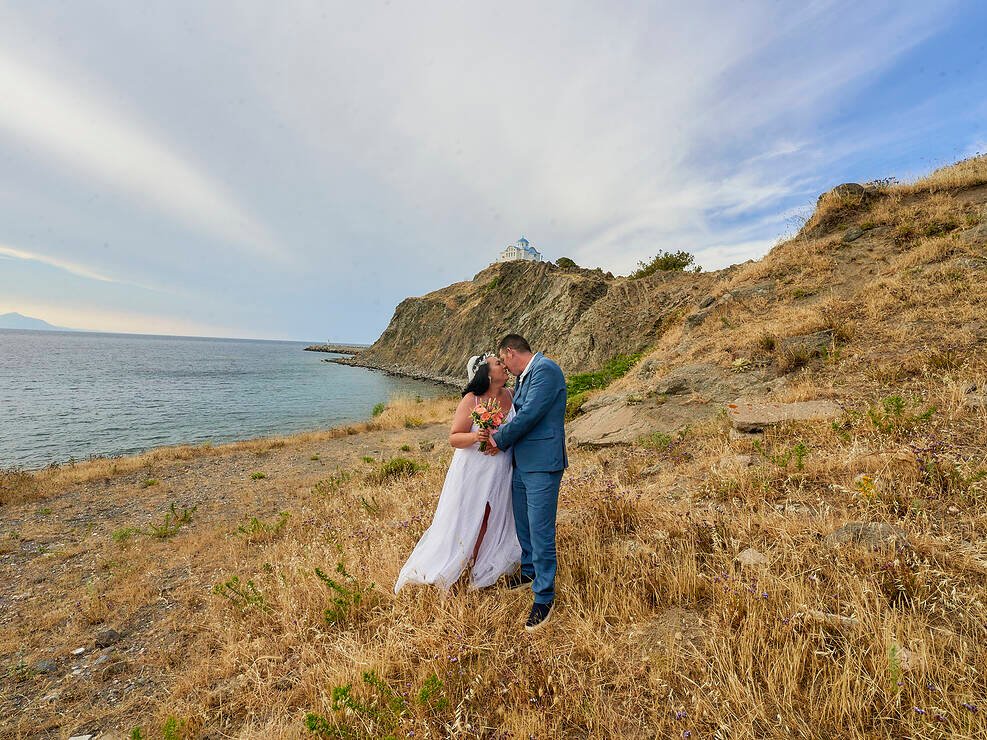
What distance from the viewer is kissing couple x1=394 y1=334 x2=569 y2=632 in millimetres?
3299

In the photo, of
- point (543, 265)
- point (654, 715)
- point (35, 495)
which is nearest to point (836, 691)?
point (654, 715)

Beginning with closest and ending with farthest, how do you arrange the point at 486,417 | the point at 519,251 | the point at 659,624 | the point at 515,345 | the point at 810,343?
the point at 659,624 < the point at 486,417 < the point at 515,345 < the point at 810,343 < the point at 519,251

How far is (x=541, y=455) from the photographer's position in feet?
10.9

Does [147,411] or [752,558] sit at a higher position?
[752,558]

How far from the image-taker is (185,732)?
2.77 meters

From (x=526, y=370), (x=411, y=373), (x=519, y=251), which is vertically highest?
(x=519, y=251)

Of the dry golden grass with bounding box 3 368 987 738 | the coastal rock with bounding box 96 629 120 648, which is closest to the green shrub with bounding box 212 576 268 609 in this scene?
the dry golden grass with bounding box 3 368 987 738

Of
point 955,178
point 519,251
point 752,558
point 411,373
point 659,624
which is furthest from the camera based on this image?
point 519,251

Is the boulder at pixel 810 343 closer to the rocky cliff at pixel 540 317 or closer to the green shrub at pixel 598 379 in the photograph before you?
the green shrub at pixel 598 379

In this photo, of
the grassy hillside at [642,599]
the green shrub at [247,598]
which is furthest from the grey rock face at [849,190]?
the green shrub at [247,598]

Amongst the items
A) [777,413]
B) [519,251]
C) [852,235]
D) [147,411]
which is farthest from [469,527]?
[519,251]

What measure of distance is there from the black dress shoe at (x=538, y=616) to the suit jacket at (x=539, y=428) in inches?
42.9

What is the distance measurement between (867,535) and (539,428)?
8.40 ft

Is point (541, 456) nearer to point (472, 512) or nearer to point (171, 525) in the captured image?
point (472, 512)
